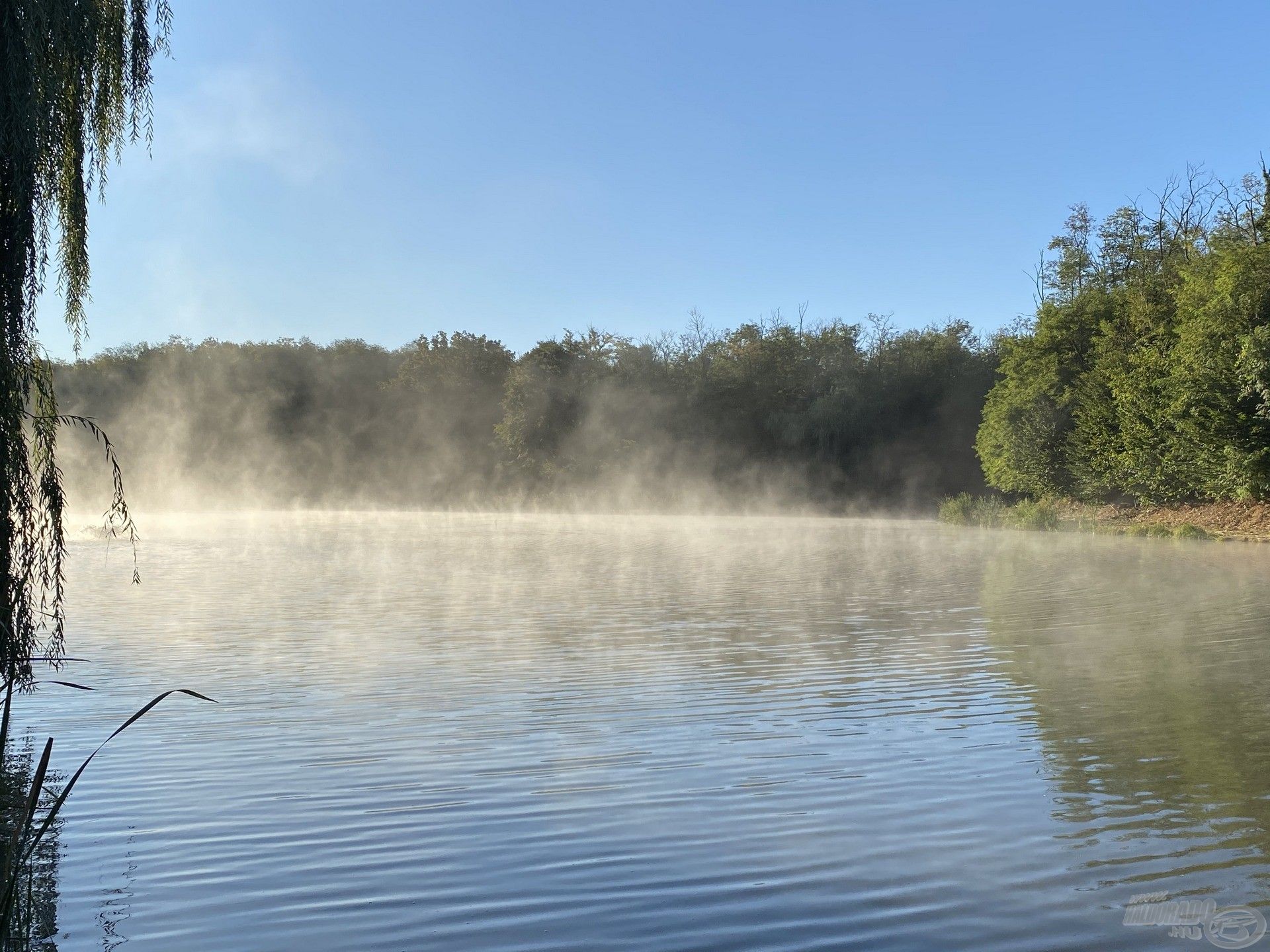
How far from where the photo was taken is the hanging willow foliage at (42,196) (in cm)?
638

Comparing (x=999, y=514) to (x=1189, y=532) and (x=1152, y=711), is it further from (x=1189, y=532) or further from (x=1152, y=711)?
(x=1152, y=711)

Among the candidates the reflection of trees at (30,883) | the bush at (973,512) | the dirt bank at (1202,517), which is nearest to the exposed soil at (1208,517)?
the dirt bank at (1202,517)

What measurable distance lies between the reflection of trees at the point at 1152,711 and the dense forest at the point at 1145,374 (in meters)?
14.8

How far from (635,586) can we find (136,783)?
38.5 ft

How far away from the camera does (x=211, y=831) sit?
5.38 metres

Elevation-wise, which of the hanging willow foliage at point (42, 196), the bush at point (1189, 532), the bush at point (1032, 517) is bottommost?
the bush at point (1189, 532)

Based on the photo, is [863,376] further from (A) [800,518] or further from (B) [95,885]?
(B) [95,885]

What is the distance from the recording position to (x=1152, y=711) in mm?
8039

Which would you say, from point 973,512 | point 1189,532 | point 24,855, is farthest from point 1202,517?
point 24,855

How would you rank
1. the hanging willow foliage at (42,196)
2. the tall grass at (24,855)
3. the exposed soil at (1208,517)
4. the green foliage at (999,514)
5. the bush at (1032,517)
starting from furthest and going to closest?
the green foliage at (999,514) < the bush at (1032,517) < the exposed soil at (1208,517) < the hanging willow foliage at (42,196) < the tall grass at (24,855)

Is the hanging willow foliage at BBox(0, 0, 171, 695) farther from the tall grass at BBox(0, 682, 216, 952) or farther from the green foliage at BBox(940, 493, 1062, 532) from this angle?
the green foliage at BBox(940, 493, 1062, 532)

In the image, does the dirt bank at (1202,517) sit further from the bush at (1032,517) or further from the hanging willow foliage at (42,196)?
the hanging willow foliage at (42,196)

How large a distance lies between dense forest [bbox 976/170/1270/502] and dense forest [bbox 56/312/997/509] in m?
12.9

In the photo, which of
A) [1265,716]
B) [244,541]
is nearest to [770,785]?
[1265,716]
